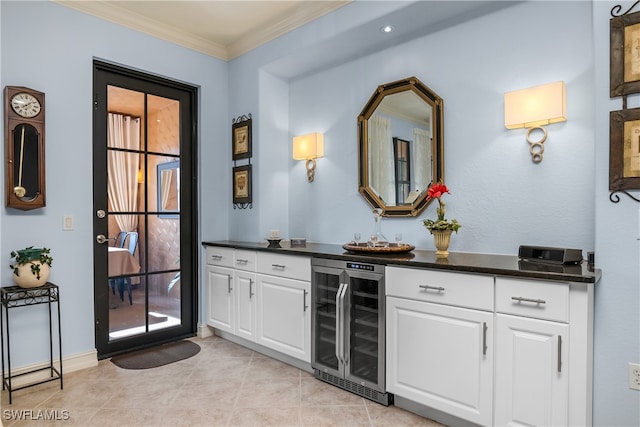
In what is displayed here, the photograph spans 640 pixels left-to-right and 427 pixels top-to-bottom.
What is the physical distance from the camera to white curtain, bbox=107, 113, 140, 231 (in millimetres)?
3160

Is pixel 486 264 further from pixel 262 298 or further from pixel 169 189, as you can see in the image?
pixel 169 189

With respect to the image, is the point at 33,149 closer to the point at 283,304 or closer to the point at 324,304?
the point at 283,304

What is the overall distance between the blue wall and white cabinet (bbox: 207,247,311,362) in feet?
1.49

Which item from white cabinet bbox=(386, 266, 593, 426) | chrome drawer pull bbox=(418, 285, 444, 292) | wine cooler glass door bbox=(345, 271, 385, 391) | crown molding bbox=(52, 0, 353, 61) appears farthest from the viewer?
crown molding bbox=(52, 0, 353, 61)

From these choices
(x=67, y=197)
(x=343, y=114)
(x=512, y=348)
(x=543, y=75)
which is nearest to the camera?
(x=512, y=348)

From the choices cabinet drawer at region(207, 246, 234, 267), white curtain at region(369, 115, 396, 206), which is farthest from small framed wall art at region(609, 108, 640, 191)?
cabinet drawer at region(207, 246, 234, 267)

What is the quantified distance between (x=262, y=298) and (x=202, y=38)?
246 centimetres

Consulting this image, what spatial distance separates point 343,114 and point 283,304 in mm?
1663

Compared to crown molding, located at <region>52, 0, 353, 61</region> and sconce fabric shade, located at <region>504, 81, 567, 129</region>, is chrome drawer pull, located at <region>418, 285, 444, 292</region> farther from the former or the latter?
crown molding, located at <region>52, 0, 353, 61</region>

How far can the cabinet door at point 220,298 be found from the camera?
10.9 ft

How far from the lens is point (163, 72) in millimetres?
3410

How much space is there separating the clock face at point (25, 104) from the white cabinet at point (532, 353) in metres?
3.08

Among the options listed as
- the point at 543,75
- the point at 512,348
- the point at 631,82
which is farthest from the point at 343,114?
the point at 512,348

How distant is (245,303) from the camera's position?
3.18 meters
